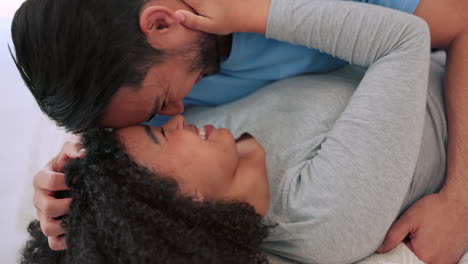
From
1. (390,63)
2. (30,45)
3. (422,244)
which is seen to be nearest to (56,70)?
(30,45)


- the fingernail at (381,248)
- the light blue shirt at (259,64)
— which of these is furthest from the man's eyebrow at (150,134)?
the fingernail at (381,248)

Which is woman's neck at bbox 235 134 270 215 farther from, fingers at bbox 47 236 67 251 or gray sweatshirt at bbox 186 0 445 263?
fingers at bbox 47 236 67 251

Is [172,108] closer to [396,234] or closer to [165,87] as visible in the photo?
[165,87]

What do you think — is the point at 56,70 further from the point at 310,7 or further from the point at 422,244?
the point at 422,244

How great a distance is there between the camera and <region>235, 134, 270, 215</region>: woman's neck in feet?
2.88

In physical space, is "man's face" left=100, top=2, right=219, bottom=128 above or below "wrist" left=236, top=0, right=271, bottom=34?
below

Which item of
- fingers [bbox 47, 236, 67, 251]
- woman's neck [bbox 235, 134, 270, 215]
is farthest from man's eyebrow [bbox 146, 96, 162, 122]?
fingers [bbox 47, 236, 67, 251]

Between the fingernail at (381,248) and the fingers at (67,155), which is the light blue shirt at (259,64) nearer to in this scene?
the fingers at (67,155)

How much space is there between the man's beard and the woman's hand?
3 cm

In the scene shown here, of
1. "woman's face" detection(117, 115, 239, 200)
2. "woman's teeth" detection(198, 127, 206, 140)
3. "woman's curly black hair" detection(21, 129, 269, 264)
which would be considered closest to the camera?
"woman's curly black hair" detection(21, 129, 269, 264)

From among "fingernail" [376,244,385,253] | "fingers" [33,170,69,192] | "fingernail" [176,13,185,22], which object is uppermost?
"fingernail" [176,13,185,22]

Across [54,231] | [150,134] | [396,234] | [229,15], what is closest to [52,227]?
[54,231]

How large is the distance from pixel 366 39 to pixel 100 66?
0.56 metres

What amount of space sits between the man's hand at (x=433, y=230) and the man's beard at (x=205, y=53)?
564 millimetres
